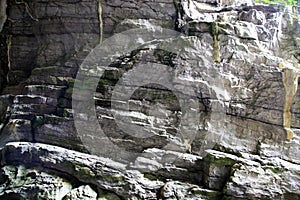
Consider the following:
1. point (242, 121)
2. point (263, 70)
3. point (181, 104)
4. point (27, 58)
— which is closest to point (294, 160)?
point (242, 121)

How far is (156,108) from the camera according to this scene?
6.84 meters

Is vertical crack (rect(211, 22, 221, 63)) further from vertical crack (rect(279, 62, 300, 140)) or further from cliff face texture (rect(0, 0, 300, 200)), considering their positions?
vertical crack (rect(279, 62, 300, 140))

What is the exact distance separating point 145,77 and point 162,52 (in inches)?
27.8

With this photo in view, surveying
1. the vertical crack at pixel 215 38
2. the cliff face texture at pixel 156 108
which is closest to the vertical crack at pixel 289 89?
the cliff face texture at pixel 156 108

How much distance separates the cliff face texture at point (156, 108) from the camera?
612 centimetres

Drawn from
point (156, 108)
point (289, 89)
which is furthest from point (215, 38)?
point (156, 108)


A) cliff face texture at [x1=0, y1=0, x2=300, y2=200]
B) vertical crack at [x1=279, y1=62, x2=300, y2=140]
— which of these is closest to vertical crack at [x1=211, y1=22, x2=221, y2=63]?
cliff face texture at [x1=0, y1=0, x2=300, y2=200]

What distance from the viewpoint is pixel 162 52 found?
709 cm

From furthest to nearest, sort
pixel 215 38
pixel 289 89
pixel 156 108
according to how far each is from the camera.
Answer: pixel 215 38
pixel 156 108
pixel 289 89

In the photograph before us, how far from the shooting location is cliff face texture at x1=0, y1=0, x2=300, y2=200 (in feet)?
20.1

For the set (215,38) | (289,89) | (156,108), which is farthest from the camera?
(215,38)

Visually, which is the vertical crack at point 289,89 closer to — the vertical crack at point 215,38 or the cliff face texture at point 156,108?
the cliff face texture at point 156,108

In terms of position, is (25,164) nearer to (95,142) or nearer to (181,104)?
(95,142)

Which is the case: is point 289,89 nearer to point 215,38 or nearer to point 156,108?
point 215,38
